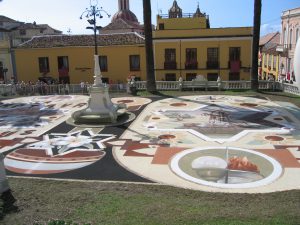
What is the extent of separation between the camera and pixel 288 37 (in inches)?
1622

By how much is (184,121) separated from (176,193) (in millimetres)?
8882

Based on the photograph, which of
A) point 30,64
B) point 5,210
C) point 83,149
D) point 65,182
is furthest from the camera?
point 30,64

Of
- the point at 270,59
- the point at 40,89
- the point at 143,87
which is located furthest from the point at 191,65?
the point at 270,59

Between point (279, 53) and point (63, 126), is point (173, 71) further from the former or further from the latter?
point (63, 126)

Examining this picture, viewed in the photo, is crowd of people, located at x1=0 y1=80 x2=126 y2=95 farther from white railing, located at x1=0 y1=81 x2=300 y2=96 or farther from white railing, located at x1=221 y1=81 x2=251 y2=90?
white railing, located at x1=221 y1=81 x2=251 y2=90

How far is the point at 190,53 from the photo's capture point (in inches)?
1442

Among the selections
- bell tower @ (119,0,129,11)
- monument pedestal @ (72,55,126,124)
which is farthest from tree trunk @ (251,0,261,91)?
bell tower @ (119,0,129,11)

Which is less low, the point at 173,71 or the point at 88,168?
the point at 173,71

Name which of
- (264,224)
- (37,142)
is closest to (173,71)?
(37,142)

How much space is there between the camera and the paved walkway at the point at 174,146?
428 inches

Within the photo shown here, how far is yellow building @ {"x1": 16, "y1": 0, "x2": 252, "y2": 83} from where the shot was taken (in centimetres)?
3616

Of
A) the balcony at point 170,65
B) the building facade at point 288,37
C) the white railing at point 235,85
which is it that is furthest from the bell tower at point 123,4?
the white railing at point 235,85

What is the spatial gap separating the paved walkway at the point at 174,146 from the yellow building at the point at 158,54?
15492 millimetres

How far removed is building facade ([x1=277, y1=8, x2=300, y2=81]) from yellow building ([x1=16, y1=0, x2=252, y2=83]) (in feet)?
22.6
